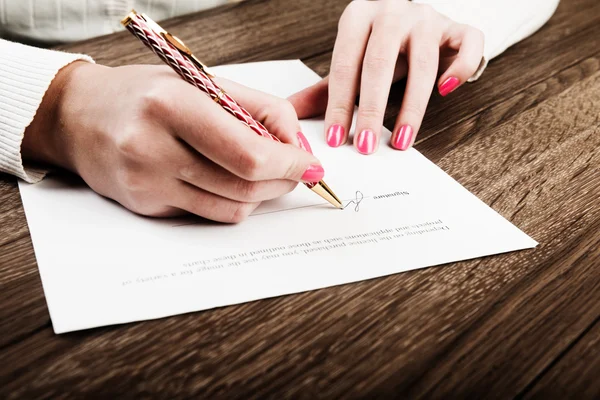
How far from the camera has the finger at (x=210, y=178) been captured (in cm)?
47

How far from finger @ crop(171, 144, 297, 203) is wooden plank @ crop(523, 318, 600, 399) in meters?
0.26

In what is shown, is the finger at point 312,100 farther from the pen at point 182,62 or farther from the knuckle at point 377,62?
the pen at point 182,62

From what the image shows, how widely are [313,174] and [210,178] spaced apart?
9 centimetres

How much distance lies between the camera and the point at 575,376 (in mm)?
379

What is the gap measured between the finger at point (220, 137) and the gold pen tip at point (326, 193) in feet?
0.20

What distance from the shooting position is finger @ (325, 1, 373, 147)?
2.15 feet

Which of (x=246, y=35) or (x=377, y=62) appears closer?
(x=377, y=62)

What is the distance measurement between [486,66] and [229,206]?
1.78 feet

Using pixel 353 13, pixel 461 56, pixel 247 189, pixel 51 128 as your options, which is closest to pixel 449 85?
pixel 461 56

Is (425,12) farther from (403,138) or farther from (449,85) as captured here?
(403,138)

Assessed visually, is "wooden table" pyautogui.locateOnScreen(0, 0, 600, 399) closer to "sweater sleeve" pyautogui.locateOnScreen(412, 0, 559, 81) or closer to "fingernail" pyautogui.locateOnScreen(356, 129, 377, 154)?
"fingernail" pyautogui.locateOnScreen(356, 129, 377, 154)

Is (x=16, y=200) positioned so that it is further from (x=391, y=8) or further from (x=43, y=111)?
(x=391, y=8)

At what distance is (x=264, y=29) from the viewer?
916 mm

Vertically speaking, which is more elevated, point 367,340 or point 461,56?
point 461,56
